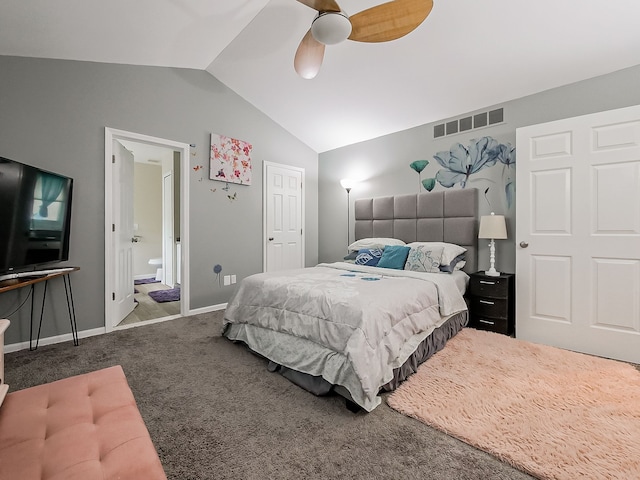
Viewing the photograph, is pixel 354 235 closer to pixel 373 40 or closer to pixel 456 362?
pixel 456 362

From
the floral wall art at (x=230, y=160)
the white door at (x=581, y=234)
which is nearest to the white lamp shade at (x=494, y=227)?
the white door at (x=581, y=234)

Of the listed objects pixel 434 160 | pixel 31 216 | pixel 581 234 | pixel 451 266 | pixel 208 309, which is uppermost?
pixel 434 160

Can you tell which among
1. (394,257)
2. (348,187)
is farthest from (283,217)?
(394,257)

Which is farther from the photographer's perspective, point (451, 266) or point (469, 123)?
point (469, 123)

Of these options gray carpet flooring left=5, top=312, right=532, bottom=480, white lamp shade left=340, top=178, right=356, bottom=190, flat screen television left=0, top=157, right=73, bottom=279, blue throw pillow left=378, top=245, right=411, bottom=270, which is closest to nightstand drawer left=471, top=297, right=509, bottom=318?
blue throw pillow left=378, top=245, right=411, bottom=270

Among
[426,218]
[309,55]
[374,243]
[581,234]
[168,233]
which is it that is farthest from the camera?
[168,233]

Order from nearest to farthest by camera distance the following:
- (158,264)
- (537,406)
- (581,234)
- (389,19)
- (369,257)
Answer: (537,406) → (389,19) → (581,234) → (369,257) → (158,264)

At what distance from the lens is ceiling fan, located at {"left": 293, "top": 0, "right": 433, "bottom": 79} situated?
6.24 ft

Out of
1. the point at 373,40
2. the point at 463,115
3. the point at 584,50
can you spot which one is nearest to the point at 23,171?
the point at 373,40

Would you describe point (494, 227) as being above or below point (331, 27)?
below

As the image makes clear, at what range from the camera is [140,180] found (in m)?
6.59

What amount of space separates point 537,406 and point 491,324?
135 cm

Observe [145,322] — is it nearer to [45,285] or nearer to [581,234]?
[45,285]

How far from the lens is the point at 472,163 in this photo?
360cm
